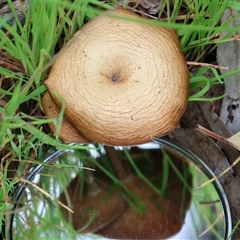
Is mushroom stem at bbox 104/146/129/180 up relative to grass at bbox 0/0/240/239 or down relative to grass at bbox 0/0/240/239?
down

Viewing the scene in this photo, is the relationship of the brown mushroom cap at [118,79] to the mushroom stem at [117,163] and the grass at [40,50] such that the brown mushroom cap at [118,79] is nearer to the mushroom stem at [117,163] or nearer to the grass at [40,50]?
the grass at [40,50]

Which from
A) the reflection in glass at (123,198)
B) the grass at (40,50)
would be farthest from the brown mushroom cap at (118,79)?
the reflection in glass at (123,198)

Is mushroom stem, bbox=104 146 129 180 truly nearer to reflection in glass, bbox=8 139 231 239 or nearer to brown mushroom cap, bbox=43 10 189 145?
reflection in glass, bbox=8 139 231 239

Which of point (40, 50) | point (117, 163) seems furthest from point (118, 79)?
point (117, 163)

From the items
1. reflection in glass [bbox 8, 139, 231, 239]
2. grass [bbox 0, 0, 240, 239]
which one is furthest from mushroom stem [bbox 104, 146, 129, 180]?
grass [bbox 0, 0, 240, 239]

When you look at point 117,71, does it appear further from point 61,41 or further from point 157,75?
point 61,41
